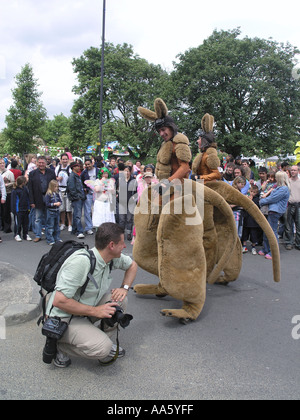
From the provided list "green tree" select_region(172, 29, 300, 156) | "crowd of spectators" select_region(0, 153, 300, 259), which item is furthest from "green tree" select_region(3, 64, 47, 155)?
"crowd of spectators" select_region(0, 153, 300, 259)

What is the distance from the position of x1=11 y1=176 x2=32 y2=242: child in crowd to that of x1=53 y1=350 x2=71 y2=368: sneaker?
17.1ft

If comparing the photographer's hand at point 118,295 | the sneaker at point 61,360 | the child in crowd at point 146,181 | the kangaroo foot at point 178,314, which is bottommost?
the sneaker at point 61,360

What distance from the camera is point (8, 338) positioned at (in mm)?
3318

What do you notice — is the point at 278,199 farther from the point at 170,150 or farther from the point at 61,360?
the point at 61,360

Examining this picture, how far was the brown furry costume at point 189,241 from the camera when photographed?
3.47 metres

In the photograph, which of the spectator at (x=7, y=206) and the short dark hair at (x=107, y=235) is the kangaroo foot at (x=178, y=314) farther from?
the spectator at (x=7, y=206)

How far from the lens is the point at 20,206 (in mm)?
7582

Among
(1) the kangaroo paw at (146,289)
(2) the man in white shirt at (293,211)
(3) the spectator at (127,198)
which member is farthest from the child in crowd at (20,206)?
(2) the man in white shirt at (293,211)

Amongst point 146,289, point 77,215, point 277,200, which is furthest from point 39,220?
point 277,200

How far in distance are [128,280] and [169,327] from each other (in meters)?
0.88

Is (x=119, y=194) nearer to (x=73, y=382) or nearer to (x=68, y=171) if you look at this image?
(x=68, y=171)

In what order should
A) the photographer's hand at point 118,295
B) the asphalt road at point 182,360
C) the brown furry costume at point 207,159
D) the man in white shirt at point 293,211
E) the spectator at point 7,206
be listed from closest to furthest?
the asphalt road at point 182,360, the photographer's hand at point 118,295, the brown furry costume at point 207,159, the man in white shirt at point 293,211, the spectator at point 7,206

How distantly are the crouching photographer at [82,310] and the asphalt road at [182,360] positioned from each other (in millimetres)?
210

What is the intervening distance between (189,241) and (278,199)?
4.05 m
